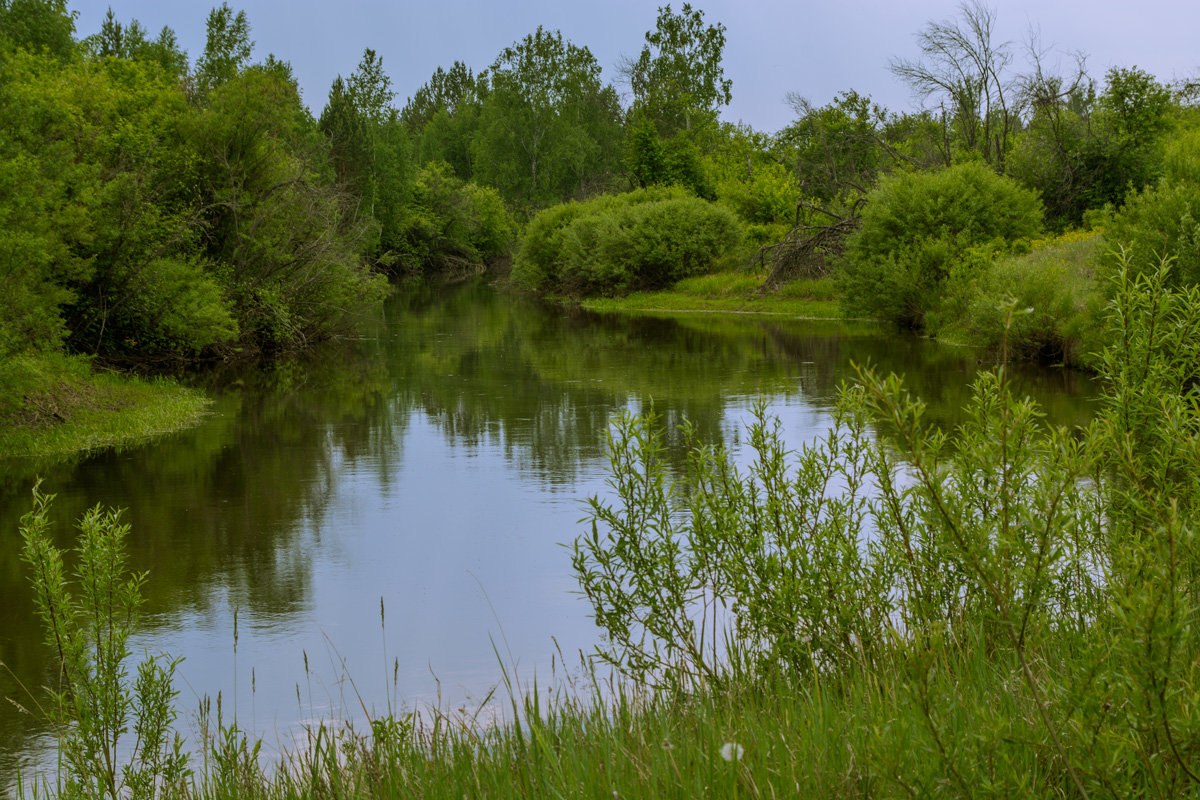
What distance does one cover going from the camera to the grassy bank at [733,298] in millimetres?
33562

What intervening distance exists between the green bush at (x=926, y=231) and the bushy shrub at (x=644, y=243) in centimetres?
1278

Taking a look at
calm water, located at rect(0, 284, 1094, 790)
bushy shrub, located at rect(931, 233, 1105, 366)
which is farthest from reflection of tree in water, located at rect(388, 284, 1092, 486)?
bushy shrub, located at rect(931, 233, 1105, 366)

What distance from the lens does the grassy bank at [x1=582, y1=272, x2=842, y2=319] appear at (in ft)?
110

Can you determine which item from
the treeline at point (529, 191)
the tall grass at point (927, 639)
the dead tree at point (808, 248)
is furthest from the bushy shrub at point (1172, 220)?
the dead tree at point (808, 248)

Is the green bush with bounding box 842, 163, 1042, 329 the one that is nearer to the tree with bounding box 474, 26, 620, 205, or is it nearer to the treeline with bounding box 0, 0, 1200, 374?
the treeline with bounding box 0, 0, 1200, 374

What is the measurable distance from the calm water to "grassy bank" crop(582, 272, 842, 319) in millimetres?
9419

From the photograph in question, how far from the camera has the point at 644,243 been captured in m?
40.1

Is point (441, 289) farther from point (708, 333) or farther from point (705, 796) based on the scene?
point (705, 796)

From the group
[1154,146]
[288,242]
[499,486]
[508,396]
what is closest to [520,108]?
[1154,146]

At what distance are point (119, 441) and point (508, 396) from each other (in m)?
6.30

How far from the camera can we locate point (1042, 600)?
11.3 feet

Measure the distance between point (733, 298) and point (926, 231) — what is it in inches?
422

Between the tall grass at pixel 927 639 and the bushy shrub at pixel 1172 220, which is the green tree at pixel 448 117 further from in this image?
the tall grass at pixel 927 639

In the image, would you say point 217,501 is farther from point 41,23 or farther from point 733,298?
point 41,23
